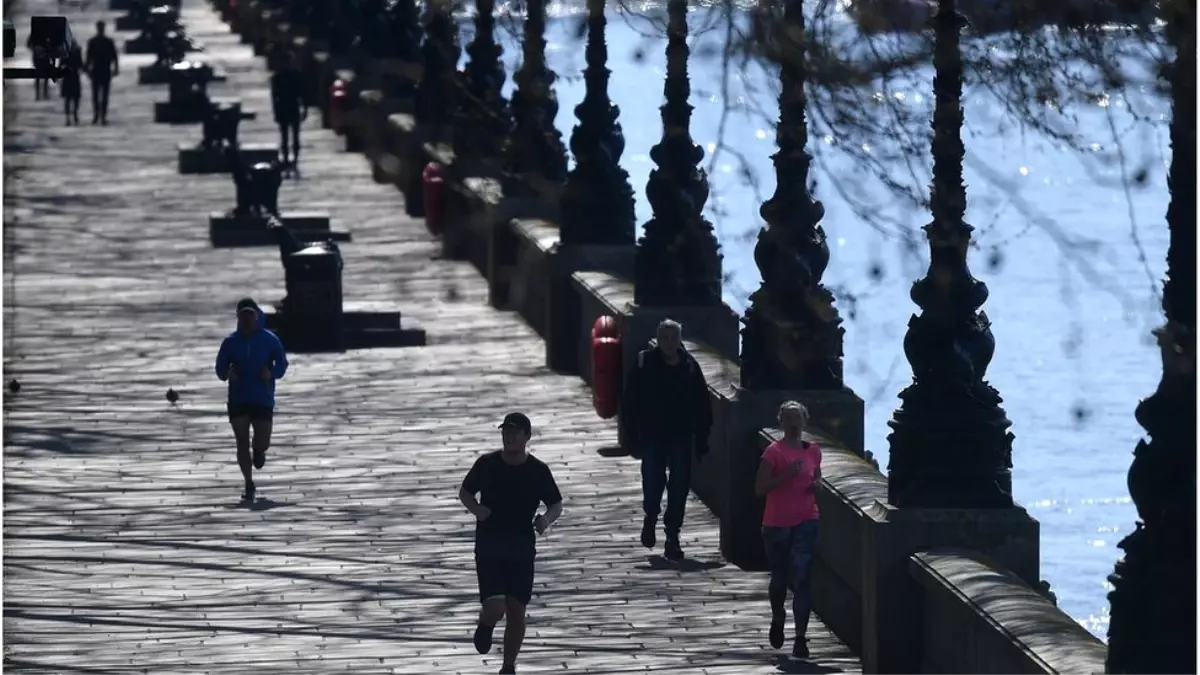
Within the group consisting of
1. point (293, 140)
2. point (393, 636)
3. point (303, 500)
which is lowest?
point (293, 140)

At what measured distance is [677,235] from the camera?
22.5m

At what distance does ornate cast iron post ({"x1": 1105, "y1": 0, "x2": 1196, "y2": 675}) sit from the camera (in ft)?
33.2

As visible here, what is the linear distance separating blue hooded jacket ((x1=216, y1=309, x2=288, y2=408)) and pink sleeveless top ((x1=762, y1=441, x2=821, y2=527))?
18.9ft

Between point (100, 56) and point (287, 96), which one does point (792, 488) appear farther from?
point (100, 56)

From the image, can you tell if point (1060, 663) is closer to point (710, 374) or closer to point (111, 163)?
point (710, 374)

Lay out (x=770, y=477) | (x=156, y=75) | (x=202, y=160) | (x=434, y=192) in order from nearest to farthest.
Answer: (x=770, y=477) < (x=434, y=192) < (x=202, y=160) < (x=156, y=75)

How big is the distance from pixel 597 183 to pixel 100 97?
83.8 feet

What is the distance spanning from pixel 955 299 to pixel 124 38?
53494 mm

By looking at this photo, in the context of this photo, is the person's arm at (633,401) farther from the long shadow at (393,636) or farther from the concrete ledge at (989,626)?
the concrete ledge at (989,626)

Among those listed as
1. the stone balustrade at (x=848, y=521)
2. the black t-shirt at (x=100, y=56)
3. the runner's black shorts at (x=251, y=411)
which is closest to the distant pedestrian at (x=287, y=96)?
the black t-shirt at (x=100, y=56)

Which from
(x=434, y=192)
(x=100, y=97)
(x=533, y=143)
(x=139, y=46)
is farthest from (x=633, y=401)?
(x=139, y=46)

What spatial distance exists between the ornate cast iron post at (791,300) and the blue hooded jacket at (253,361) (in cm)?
369

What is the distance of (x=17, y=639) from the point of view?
1617cm

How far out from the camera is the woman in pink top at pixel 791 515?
15289 mm
